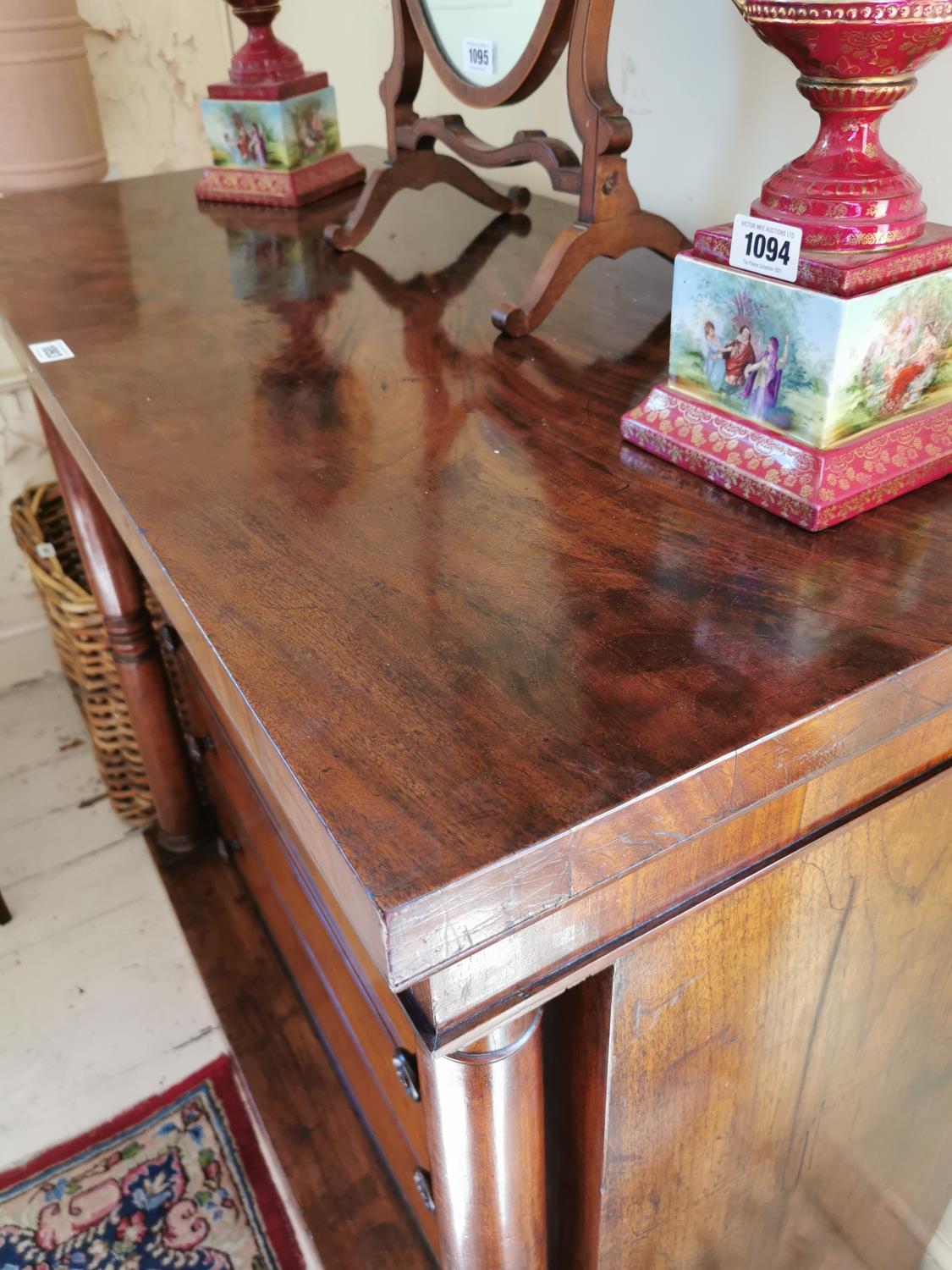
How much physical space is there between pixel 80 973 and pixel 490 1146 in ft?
3.53

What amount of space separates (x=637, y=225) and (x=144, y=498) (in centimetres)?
48

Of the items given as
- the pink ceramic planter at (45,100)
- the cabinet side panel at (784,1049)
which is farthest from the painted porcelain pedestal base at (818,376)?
the pink ceramic planter at (45,100)

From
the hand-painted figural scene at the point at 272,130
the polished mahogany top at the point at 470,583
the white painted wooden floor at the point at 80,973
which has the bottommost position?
the white painted wooden floor at the point at 80,973

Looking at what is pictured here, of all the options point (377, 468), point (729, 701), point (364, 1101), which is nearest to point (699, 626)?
point (729, 701)

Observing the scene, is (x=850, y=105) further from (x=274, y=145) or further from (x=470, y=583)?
(x=274, y=145)

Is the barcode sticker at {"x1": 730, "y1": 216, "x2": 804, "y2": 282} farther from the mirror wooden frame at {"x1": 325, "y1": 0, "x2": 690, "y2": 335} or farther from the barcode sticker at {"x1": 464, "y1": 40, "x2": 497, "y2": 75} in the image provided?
the barcode sticker at {"x1": 464, "y1": 40, "x2": 497, "y2": 75}

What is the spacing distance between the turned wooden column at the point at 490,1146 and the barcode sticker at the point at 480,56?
75cm

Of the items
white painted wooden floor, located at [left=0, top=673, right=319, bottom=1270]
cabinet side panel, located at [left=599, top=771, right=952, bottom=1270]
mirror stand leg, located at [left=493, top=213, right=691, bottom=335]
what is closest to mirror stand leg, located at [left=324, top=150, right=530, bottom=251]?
mirror stand leg, located at [left=493, top=213, right=691, bottom=335]

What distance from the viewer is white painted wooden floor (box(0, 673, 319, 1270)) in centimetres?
122

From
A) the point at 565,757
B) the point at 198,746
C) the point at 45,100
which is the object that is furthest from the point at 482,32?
the point at 45,100

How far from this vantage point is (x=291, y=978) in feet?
4.00

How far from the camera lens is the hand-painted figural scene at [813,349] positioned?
0.51m

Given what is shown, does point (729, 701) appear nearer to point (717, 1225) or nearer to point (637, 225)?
point (717, 1225)

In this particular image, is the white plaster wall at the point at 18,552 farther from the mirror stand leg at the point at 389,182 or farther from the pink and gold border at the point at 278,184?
the mirror stand leg at the point at 389,182
